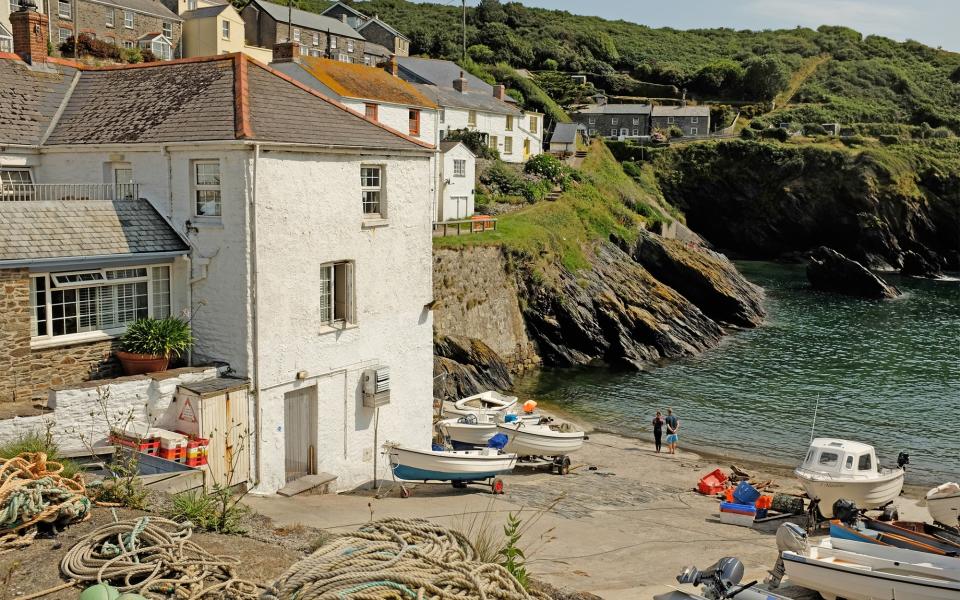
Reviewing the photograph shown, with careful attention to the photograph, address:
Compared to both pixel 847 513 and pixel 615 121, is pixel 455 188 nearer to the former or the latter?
pixel 847 513

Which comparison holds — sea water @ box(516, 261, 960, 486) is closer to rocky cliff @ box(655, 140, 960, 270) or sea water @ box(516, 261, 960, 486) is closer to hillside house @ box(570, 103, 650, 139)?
rocky cliff @ box(655, 140, 960, 270)

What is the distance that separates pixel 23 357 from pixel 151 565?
8.74 meters

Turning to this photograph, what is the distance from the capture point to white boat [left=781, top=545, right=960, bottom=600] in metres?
12.9

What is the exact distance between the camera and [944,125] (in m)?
→ 109

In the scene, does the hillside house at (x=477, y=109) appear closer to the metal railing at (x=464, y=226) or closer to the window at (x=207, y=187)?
the metal railing at (x=464, y=226)

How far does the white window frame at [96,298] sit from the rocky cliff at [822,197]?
244 feet

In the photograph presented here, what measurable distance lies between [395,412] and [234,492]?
5103 mm

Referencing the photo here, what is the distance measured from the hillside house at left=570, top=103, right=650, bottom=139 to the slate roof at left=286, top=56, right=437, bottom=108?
184 feet

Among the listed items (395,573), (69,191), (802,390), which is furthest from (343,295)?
(802,390)

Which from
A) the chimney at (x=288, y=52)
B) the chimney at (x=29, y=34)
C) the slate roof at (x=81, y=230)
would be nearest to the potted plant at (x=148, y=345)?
the slate roof at (x=81, y=230)

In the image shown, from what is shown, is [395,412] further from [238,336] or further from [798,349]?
[798,349]

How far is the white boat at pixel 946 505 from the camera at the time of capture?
19016 millimetres

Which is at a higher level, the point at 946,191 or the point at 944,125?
the point at 944,125

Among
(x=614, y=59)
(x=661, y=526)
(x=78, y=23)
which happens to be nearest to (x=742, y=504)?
(x=661, y=526)
